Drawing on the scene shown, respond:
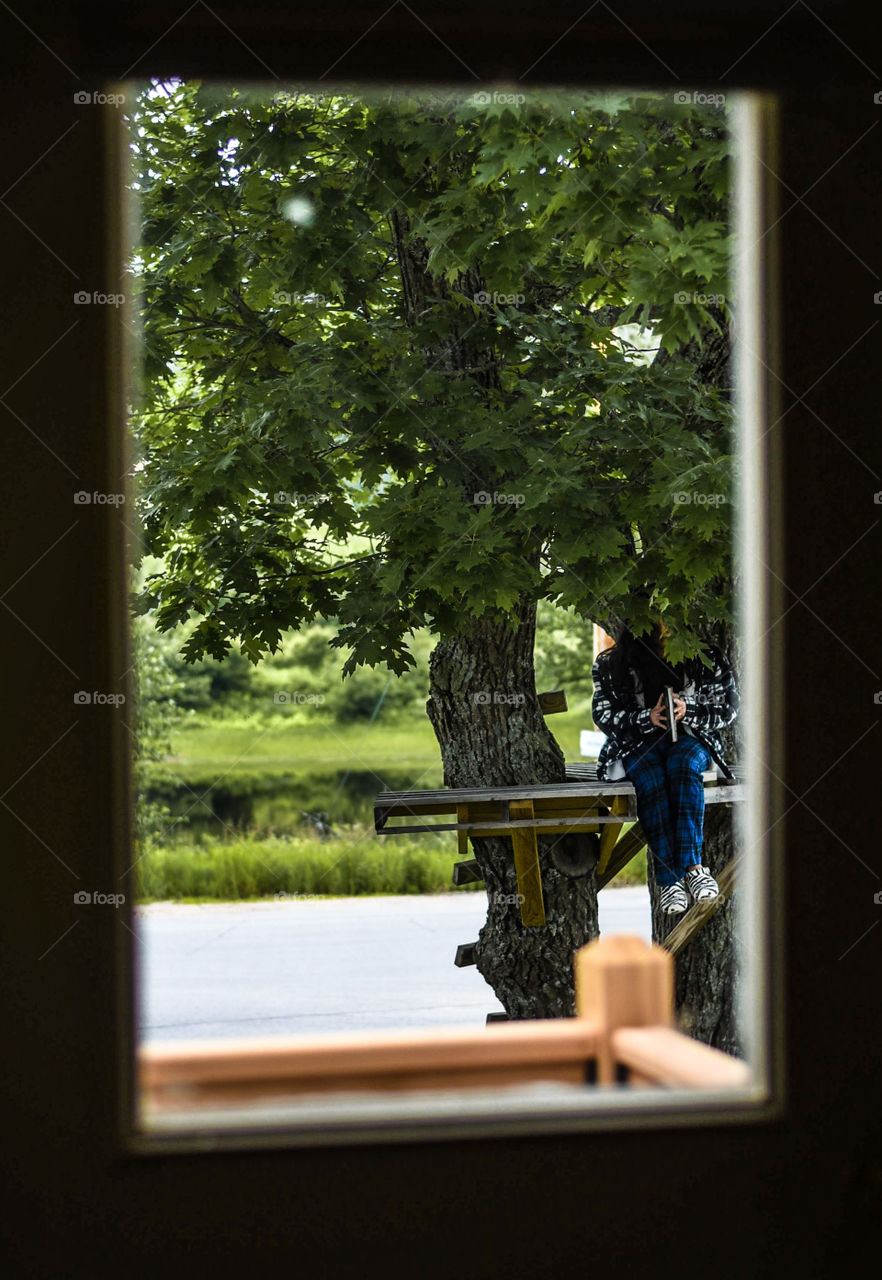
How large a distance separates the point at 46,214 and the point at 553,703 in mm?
2418

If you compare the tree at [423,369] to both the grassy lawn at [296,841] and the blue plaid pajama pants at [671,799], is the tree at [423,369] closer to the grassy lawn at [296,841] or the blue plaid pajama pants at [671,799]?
the blue plaid pajama pants at [671,799]

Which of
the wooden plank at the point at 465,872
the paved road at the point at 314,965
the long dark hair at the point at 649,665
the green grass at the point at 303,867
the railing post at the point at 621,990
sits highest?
the long dark hair at the point at 649,665

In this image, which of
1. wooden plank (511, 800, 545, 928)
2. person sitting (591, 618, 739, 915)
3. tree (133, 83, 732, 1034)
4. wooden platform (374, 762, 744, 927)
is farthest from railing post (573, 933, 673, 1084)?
person sitting (591, 618, 739, 915)

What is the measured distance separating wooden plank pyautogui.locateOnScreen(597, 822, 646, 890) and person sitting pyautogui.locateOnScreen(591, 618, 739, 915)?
0.25 meters

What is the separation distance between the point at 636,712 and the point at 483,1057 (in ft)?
6.69

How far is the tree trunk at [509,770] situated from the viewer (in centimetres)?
329

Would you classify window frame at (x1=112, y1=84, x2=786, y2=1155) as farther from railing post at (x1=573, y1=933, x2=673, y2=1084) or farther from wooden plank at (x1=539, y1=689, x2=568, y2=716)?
wooden plank at (x1=539, y1=689, x2=568, y2=716)

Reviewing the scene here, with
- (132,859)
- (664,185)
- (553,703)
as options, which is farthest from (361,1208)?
(553,703)

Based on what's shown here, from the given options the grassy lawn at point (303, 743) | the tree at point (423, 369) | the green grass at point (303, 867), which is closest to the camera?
the tree at point (423, 369)

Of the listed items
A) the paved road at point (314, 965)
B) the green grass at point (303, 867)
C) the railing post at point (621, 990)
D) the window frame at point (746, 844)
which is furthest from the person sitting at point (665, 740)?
the green grass at point (303, 867)

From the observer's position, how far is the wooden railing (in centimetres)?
108

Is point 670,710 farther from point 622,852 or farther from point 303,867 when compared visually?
point 303,867

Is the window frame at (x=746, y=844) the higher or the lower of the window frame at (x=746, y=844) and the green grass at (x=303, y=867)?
the higher

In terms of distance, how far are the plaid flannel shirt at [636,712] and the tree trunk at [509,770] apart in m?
0.26
